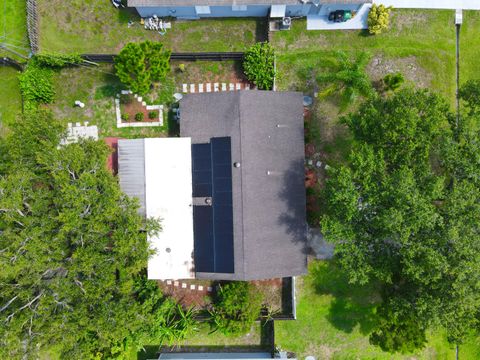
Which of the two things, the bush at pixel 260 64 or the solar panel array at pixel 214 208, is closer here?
the solar panel array at pixel 214 208

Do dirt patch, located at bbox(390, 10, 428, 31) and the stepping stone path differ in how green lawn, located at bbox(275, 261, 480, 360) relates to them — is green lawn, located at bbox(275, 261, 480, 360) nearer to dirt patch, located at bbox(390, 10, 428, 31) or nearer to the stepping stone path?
the stepping stone path

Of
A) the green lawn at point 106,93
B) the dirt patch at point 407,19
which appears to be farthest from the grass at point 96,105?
the dirt patch at point 407,19

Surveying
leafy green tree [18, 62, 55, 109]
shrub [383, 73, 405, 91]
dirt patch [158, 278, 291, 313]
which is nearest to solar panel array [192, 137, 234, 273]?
dirt patch [158, 278, 291, 313]

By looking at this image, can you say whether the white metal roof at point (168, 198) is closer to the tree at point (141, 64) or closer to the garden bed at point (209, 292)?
the garden bed at point (209, 292)

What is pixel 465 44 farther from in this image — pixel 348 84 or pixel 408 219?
pixel 408 219

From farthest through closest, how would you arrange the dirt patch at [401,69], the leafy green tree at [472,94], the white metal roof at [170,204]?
the dirt patch at [401,69] < the white metal roof at [170,204] < the leafy green tree at [472,94]

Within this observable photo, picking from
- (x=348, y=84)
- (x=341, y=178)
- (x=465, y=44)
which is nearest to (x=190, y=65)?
(x=348, y=84)
